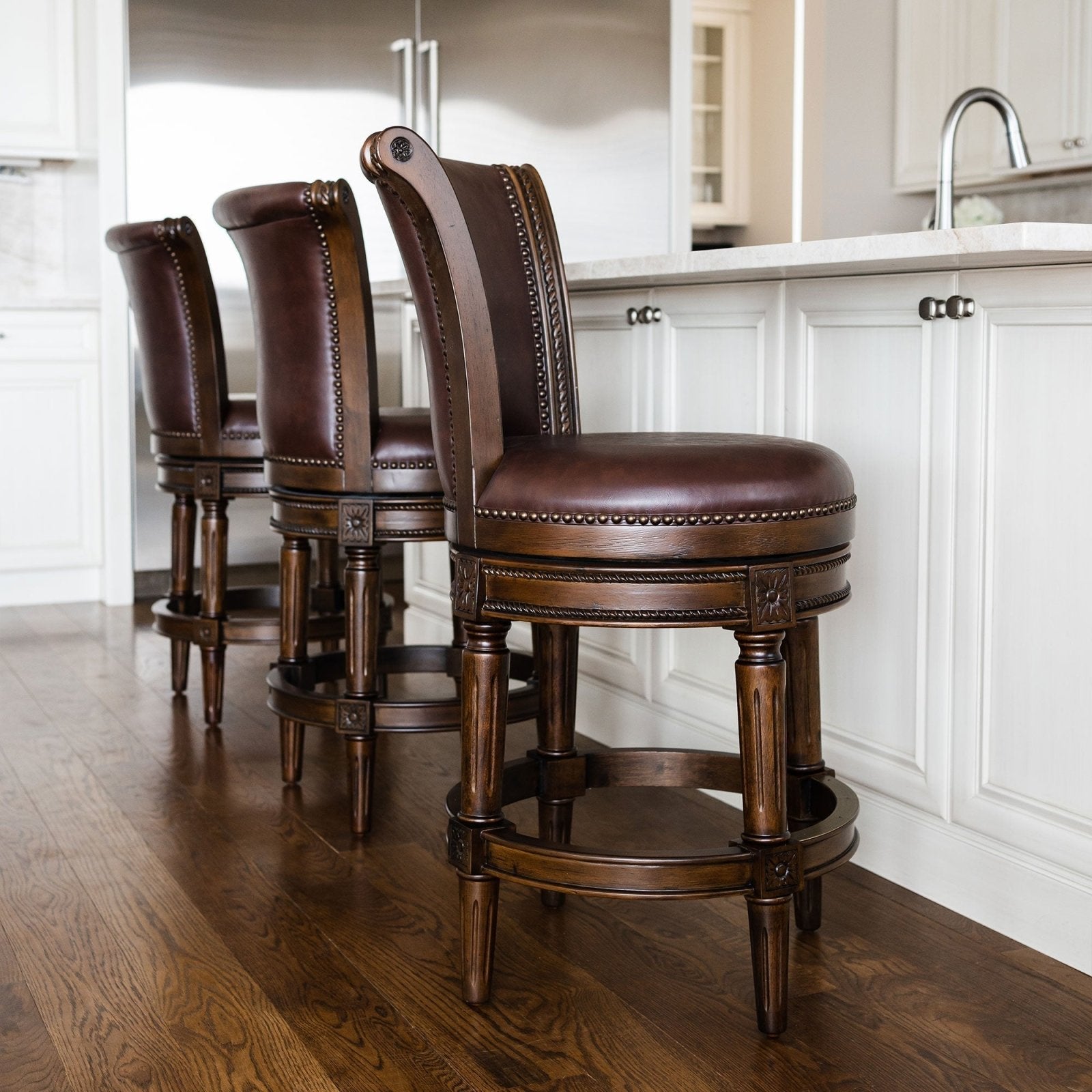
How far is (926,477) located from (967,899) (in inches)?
22.4

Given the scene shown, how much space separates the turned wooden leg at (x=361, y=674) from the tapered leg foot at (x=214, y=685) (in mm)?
768

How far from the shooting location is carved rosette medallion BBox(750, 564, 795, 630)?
1439 millimetres

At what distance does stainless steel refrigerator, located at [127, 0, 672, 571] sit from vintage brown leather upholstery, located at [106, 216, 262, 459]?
1422 mm

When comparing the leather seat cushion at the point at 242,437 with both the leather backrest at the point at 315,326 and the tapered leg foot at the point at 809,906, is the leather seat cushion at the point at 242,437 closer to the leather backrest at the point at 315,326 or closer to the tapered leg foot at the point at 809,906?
the leather backrest at the point at 315,326

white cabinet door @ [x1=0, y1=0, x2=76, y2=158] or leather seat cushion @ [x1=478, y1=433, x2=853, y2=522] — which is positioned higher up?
white cabinet door @ [x1=0, y1=0, x2=76, y2=158]

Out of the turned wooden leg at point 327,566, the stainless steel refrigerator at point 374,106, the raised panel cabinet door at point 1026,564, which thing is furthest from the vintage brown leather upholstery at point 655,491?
the stainless steel refrigerator at point 374,106

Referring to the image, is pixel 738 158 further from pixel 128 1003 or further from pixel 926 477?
pixel 128 1003

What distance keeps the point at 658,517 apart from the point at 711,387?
98 cm

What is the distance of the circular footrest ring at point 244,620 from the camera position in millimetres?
2857

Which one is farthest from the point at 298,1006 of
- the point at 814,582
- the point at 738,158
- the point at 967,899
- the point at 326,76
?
the point at 738,158

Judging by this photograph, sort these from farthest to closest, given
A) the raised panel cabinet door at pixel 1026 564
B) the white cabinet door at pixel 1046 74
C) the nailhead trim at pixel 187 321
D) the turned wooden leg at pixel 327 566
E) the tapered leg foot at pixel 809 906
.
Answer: the white cabinet door at pixel 1046 74, the turned wooden leg at pixel 327 566, the nailhead trim at pixel 187 321, the tapered leg foot at pixel 809 906, the raised panel cabinet door at pixel 1026 564

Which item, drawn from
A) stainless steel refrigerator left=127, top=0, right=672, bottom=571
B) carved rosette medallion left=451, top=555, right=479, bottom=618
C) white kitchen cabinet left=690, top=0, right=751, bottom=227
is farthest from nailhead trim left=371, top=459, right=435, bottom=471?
white kitchen cabinet left=690, top=0, right=751, bottom=227

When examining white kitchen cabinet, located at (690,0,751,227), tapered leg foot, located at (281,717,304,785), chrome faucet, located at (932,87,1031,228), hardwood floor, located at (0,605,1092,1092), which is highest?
white kitchen cabinet, located at (690,0,751,227)

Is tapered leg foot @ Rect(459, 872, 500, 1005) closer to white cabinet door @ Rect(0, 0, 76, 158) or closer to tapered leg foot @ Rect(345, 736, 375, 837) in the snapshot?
tapered leg foot @ Rect(345, 736, 375, 837)
